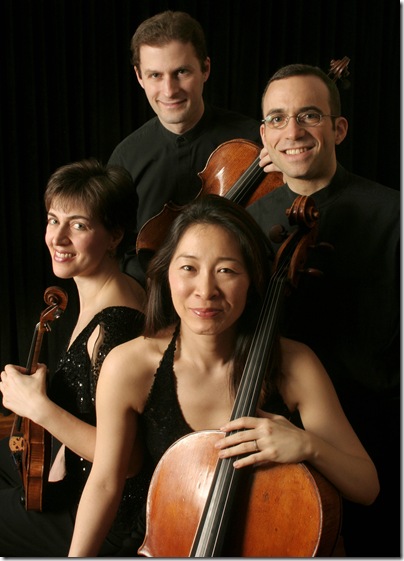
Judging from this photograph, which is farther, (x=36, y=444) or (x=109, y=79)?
(x=109, y=79)

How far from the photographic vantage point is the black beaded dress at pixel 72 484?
142 centimetres

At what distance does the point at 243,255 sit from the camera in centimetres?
122

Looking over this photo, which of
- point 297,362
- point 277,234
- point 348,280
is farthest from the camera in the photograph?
point 348,280

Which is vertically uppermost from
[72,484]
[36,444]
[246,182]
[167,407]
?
[246,182]

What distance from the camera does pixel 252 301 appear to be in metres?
1.30

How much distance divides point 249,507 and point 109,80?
122 centimetres

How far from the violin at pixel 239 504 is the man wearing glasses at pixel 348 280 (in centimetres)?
32

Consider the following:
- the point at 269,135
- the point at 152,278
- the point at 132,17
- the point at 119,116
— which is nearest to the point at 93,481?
the point at 152,278

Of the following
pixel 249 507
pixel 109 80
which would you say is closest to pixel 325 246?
pixel 249 507

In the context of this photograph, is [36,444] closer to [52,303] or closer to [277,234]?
[52,303]

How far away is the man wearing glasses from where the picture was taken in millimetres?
1423

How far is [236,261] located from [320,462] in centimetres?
36

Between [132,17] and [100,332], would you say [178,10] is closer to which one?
[132,17]

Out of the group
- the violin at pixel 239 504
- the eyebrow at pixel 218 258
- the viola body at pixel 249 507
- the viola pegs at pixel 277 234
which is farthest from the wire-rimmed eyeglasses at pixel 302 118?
the viola body at pixel 249 507
